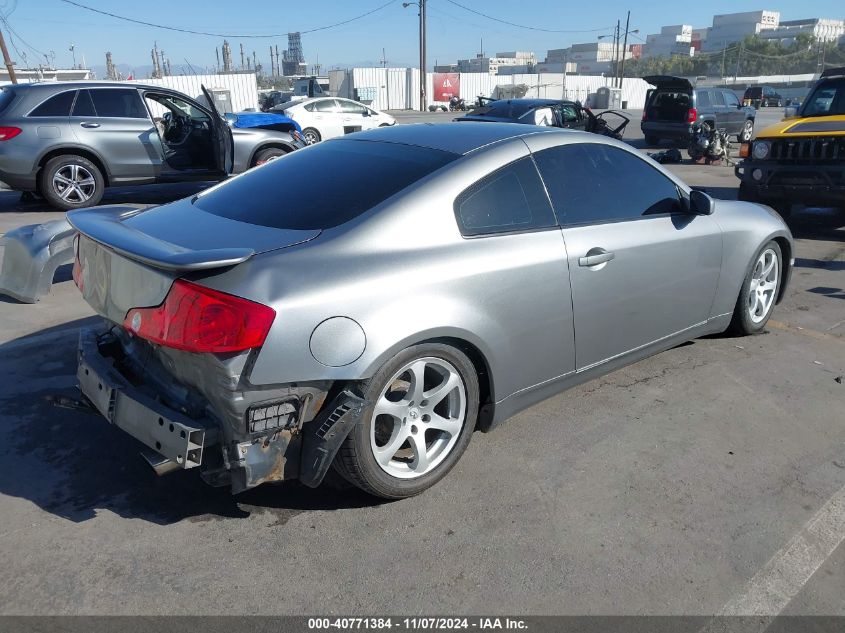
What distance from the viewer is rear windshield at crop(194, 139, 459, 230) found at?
306 centimetres

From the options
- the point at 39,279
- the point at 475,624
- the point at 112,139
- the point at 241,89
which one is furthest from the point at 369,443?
the point at 241,89

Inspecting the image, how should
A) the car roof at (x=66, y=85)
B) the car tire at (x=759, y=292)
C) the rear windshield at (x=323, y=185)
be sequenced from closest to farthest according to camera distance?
1. the rear windshield at (x=323, y=185)
2. the car tire at (x=759, y=292)
3. the car roof at (x=66, y=85)

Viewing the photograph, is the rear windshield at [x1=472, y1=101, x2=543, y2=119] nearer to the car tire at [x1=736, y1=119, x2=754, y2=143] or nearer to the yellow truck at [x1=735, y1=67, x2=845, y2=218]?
the yellow truck at [x1=735, y1=67, x2=845, y2=218]

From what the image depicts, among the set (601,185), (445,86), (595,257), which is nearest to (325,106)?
(601,185)

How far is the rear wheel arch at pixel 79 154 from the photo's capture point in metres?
8.95

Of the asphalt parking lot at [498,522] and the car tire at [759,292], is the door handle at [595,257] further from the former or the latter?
the car tire at [759,292]

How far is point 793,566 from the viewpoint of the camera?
267 centimetres

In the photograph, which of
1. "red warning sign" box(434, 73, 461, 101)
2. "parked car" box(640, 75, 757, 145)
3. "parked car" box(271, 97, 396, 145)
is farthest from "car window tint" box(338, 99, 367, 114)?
"red warning sign" box(434, 73, 461, 101)

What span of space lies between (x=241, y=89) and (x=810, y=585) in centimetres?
5096

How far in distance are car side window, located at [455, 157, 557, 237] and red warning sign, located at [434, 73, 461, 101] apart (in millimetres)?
61191

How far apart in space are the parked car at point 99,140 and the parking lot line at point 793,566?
8.55 metres

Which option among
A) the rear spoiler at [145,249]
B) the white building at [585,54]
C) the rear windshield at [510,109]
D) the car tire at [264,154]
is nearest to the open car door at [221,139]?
the car tire at [264,154]

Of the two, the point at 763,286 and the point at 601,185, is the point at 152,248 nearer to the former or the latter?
the point at 601,185

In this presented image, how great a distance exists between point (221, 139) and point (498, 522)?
8.01 meters
